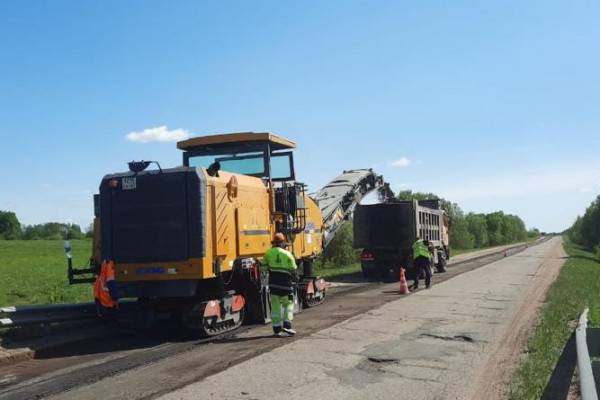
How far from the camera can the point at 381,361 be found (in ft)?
25.3

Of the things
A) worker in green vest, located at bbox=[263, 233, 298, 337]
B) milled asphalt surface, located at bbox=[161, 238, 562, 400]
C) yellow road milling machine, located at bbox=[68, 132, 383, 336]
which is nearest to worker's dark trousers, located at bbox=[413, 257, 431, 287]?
milled asphalt surface, located at bbox=[161, 238, 562, 400]

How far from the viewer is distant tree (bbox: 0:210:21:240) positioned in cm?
11379

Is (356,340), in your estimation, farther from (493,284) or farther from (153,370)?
(493,284)

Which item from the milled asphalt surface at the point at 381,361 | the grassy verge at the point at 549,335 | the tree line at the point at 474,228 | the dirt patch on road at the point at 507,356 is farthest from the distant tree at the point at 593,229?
the milled asphalt surface at the point at 381,361

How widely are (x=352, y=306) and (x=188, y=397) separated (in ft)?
27.1

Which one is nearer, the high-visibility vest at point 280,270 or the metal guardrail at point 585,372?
the metal guardrail at point 585,372

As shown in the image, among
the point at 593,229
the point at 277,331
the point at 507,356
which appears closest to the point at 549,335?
the point at 507,356

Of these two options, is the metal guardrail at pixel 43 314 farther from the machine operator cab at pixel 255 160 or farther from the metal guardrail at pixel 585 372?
the metal guardrail at pixel 585 372

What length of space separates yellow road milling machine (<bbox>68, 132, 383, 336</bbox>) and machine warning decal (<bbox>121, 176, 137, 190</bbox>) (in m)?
0.02

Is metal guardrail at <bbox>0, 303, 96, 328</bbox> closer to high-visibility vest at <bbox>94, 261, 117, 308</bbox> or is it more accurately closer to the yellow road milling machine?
the yellow road milling machine

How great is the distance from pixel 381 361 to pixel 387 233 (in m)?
15.2

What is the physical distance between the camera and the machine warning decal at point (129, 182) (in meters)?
9.99

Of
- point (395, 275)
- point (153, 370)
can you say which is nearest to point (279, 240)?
point (153, 370)

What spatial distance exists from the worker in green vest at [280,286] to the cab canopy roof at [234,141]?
2.57m
